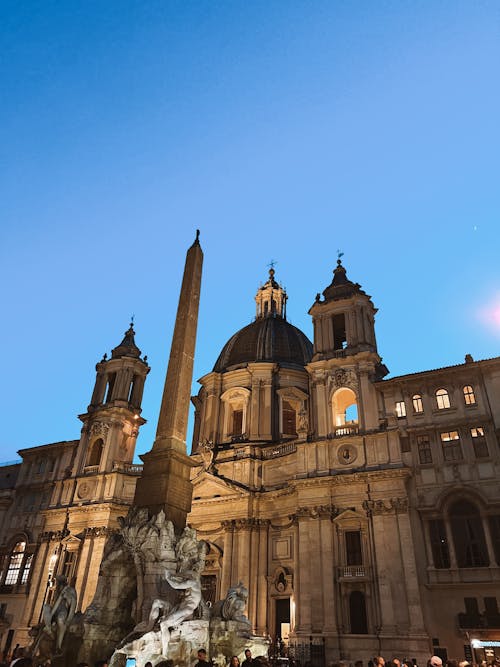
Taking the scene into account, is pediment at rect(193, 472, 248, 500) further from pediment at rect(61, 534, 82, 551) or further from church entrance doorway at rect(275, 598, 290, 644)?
pediment at rect(61, 534, 82, 551)

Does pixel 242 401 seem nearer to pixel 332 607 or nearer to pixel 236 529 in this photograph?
pixel 236 529

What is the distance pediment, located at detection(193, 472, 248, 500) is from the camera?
34.0m

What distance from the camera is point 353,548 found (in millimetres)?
28203

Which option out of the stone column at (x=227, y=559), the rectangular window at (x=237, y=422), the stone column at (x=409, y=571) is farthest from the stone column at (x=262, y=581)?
the rectangular window at (x=237, y=422)

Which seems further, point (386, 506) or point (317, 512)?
point (317, 512)

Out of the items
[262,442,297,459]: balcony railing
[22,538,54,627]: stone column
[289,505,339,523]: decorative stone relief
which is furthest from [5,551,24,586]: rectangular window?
[289,505,339,523]: decorative stone relief

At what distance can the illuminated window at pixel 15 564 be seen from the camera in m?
38.5

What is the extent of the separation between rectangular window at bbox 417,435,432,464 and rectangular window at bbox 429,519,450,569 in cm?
318

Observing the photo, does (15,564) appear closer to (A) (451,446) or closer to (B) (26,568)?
(B) (26,568)

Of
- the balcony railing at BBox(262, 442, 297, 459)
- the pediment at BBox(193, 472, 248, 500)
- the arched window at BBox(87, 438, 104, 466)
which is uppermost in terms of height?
the arched window at BBox(87, 438, 104, 466)

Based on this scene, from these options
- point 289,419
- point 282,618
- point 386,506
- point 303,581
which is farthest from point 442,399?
point 282,618

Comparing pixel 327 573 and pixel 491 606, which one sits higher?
pixel 327 573

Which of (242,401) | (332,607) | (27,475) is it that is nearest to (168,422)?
(332,607)

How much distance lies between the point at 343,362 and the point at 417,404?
562 centimetres
